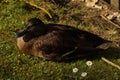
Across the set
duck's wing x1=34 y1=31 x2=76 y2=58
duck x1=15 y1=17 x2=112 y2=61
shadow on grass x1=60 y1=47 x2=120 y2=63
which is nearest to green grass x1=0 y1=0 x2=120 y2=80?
shadow on grass x1=60 y1=47 x2=120 y2=63

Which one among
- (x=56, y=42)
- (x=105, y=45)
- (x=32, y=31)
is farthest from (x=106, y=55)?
(x=32, y=31)

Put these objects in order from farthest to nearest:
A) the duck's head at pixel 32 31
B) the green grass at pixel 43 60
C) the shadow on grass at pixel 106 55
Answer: the shadow on grass at pixel 106 55 → the duck's head at pixel 32 31 → the green grass at pixel 43 60

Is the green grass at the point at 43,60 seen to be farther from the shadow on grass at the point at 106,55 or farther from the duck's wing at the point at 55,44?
the duck's wing at the point at 55,44

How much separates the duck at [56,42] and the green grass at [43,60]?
0.17m

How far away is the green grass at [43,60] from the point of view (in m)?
6.33

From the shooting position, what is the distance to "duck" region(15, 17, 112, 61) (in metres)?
6.36

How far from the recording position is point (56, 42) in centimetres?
Result: 634

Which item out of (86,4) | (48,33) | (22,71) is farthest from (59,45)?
(86,4)

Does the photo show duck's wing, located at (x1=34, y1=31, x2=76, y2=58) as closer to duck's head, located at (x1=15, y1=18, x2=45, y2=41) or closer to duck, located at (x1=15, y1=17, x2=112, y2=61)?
duck, located at (x1=15, y1=17, x2=112, y2=61)

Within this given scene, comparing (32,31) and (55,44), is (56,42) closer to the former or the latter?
(55,44)

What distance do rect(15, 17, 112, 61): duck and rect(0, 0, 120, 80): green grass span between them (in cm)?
17

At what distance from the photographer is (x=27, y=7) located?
26.3 ft

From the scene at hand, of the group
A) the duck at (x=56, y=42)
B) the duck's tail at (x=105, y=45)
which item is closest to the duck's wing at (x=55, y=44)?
the duck at (x=56, y=42)

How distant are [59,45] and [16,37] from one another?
808mm
